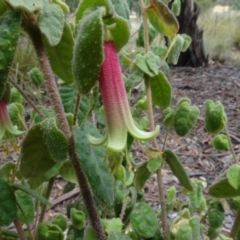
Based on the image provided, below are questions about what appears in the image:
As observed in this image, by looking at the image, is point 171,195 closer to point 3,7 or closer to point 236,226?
point 236,226

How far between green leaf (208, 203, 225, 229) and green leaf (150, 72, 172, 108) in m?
0.23

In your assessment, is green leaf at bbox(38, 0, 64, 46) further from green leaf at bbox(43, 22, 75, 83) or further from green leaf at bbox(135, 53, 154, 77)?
green leaf at bbox(135, 53, 154, 77)

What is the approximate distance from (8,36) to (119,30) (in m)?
0.13

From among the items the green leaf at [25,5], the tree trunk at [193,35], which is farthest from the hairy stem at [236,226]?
the tree trunk at [193,35]

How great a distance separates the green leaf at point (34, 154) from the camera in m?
0.61

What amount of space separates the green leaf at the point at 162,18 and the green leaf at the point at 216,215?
383 mm

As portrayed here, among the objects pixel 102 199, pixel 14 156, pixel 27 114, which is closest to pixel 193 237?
pixel 102 199

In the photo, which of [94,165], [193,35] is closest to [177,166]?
[94,165]

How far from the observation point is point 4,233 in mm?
901

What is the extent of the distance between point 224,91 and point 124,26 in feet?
9.06

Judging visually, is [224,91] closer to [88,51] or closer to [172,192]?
[172,192]

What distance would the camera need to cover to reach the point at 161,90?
2.81ft

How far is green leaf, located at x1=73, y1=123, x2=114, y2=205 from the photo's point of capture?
571 mm

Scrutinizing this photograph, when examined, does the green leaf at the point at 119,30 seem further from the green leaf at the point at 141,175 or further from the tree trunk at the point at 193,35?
the tree trunk at the point at 193,35
